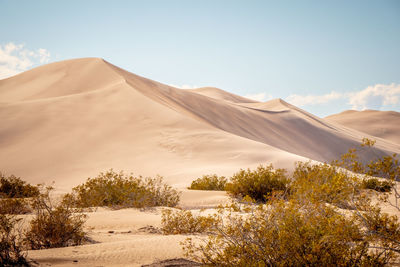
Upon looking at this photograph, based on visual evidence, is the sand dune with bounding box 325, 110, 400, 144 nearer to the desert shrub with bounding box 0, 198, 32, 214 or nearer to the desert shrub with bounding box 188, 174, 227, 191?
the desert shrub with bounding box 188, 174, 227, 191

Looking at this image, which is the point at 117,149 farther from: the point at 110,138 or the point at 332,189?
the point at 332,189

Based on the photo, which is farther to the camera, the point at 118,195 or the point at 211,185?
the point at 211,185

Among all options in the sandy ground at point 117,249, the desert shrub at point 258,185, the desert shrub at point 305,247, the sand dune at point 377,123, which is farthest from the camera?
the sand dune at point 377,123

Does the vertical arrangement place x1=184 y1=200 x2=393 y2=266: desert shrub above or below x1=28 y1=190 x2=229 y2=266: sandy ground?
above

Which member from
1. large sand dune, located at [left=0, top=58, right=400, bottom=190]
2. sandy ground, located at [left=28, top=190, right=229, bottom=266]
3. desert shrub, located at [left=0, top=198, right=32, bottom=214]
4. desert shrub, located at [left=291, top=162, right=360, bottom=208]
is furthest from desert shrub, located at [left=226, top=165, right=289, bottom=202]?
desert shrub, located at [left=0, top=198, right=32, bottom=214]

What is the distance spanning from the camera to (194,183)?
13227mm

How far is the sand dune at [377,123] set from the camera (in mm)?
82125

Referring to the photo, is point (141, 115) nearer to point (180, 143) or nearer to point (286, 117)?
point (180, 143)

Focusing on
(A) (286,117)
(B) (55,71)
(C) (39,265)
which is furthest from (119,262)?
(A) (286,117)

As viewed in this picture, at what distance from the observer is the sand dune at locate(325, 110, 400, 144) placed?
82.1 meters

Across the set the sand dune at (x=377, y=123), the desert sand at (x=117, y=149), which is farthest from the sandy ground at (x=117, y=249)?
the sand dune at (x=377, y=123)

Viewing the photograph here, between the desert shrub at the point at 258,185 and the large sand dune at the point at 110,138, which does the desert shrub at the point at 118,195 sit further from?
the large sand dune at the point at 110,138

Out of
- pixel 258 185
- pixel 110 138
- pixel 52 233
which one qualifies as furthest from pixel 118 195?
pixel 110 138

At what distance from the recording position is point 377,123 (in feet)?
288
